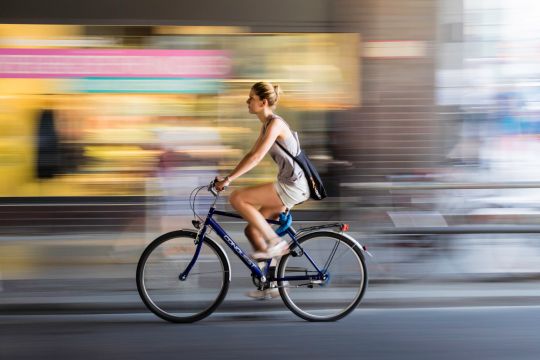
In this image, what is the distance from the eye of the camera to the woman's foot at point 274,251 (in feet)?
17.9

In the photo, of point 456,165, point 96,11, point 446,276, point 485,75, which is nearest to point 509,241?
point 446,276

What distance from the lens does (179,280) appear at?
5.52 m

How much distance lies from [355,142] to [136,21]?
268cm

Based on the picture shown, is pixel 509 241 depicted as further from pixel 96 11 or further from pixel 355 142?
pixel 96 11

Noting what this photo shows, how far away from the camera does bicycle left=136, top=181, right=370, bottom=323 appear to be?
5.46 m

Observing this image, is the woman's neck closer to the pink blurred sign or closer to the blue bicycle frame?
the blue bicycle frame

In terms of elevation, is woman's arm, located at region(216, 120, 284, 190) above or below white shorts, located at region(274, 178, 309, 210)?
above

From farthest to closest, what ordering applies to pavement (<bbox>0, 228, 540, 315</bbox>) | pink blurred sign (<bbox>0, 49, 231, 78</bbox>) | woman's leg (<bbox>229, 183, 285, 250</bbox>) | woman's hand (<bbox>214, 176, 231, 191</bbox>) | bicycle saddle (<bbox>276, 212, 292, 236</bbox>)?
pink blurred sign (<bbox>0, 49, 231, 78</bbox>), pavement (<bbox>0, 228, 540, 315</bbox>), bicycle saddle (<bbox>276, 212, 292, 236</bbox>), woman's leg (<bbox>229, 183, 285, 250</bbox>), woman's hand (<bbox>214, 176, 231, 191</bbox>)

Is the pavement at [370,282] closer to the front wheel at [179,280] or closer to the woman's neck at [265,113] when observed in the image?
the front wheel at [179,280]

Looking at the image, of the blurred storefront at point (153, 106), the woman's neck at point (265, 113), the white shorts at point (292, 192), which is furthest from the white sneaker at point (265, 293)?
the blurred storefront at point (153, 106)

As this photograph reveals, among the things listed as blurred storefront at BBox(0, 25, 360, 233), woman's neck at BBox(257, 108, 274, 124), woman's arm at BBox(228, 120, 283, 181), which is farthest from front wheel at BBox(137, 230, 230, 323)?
blurred storefront at BBox(0, 25, 360, 233)

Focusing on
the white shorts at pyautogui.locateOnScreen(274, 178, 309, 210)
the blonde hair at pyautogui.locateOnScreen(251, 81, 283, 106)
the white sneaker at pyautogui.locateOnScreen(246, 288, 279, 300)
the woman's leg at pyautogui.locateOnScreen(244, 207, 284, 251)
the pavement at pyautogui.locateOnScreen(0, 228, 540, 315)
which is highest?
the blonde hair at pyautogui.locateOnScreen(251, 81, 283, 106)

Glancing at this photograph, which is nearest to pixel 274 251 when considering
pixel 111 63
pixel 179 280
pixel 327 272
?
pixel 327 272

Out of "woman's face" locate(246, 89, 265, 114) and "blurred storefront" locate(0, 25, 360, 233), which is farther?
"blurred storefront" locate(0, 25, 360, 233)
